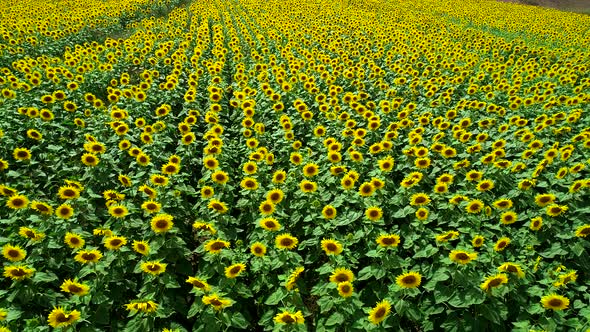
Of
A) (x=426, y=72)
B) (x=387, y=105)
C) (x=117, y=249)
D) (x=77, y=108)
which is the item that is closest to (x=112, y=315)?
(x=117, y=249)

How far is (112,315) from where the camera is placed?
3.89 meters

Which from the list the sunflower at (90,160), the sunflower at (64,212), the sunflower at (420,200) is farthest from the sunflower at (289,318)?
the sunflower at (90,160)

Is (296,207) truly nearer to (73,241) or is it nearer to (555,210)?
(73,241)

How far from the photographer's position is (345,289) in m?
3.46

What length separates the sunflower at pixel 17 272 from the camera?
11.2 ft

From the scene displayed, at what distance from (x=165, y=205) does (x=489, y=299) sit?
158 inches

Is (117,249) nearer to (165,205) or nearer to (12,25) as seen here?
(165,205)

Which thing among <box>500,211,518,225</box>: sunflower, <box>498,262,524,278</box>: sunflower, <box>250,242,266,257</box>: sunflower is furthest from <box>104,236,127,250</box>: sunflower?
<box>500,211,518,225</box>: sunflower

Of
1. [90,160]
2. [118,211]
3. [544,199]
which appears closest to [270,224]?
[118,211]

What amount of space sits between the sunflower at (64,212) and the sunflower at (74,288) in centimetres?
121

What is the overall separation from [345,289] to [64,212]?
3.49 metres

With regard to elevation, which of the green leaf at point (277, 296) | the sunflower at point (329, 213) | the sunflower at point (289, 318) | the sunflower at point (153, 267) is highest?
the sunflower at point (329, 213)

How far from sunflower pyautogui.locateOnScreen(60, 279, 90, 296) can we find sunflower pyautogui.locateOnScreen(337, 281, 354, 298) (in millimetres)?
2452

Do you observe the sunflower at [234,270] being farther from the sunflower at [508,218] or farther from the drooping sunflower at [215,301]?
the sunflower at [508,218]
